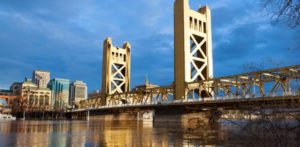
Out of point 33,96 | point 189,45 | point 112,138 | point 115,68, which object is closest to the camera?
point 112,138

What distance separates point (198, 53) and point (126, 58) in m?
44.7

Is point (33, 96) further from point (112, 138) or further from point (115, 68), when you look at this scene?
point (112, 138)

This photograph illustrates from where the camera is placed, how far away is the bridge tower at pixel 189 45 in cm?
5319

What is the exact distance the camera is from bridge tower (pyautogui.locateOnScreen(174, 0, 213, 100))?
53.2 meters

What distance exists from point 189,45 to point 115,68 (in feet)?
158

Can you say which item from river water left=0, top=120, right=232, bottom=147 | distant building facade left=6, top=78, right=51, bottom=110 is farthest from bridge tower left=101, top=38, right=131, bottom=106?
river water left=0, top=120, right=232, bottom=147

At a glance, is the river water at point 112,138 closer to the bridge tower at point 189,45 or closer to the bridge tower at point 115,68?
the bridge tower at point 189,45

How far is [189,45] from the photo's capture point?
5516cm

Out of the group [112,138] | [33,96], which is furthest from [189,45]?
[33,96]

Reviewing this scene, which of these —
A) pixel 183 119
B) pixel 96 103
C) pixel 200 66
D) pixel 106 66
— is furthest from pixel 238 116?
pixel 96 103

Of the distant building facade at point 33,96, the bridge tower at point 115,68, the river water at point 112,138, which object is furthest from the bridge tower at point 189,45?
the distant building facade at point 33,96

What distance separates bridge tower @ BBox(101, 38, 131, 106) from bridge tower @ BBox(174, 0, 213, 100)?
41122 mm

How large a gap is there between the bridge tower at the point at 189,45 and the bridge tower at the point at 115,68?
135 ft

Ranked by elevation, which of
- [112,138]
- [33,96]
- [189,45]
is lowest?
[112,138]
